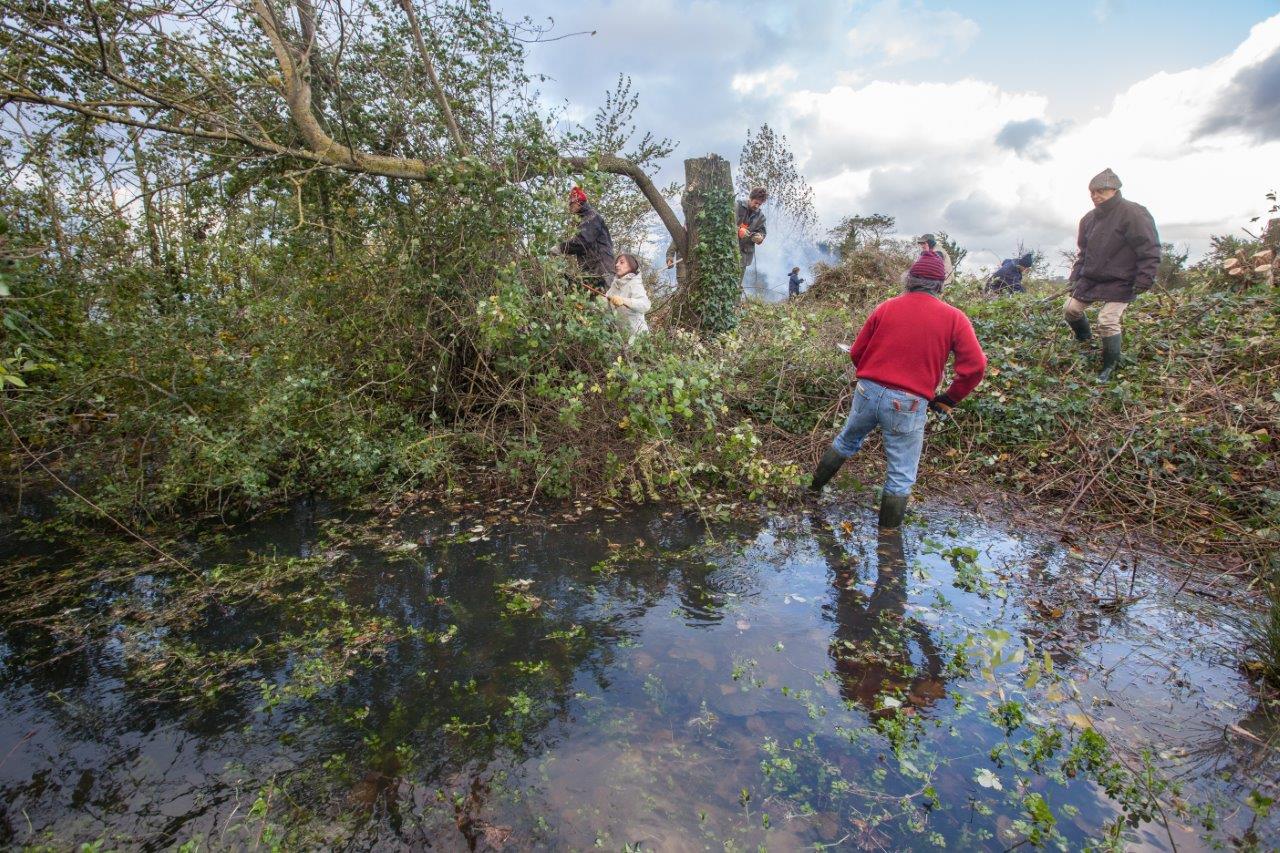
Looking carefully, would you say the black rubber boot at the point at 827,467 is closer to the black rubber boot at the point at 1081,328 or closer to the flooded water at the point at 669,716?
the flooded water at the point at 669,716

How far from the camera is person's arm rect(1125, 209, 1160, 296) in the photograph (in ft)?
19.7

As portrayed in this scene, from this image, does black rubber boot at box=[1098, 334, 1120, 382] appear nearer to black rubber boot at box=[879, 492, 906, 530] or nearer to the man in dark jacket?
black rubber boot at box=[879, 492, 906, 530]

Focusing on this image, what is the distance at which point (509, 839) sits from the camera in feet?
7.14

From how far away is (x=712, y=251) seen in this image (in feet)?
29.0

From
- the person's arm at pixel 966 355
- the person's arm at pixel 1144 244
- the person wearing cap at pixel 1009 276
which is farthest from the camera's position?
the person wearing cap at pixel 1009 276

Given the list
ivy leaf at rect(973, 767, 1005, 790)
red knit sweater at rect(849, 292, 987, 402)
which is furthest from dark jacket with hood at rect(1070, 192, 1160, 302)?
ivy leaf at rect(973, 767, 1005, 790)

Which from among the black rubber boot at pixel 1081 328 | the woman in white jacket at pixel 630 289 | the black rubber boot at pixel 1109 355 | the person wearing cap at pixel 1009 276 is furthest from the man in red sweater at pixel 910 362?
the person wearing cap at pixel 1009 276

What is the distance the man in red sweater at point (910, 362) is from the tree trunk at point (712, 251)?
446 centimetres

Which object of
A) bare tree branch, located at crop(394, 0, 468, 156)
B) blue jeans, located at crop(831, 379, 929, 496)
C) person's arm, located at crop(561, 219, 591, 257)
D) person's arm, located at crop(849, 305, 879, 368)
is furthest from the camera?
person's arm, located at crop(561, 219, 591, 257)

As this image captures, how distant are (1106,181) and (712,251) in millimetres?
4663

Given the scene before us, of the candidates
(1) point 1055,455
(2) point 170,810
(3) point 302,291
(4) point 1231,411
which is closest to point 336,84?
(3) point 302,291

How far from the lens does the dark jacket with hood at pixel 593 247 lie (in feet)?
22.9

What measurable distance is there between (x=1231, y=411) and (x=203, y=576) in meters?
9.00

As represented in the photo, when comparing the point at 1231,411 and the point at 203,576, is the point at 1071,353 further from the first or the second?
the point at 203,576
